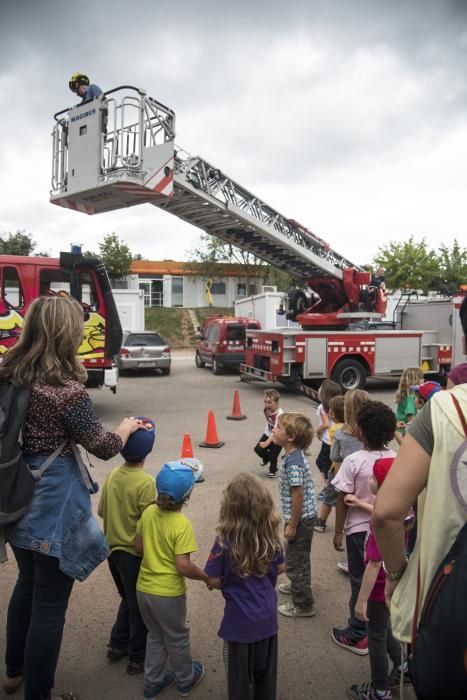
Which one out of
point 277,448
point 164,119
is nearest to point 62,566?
point 277,448

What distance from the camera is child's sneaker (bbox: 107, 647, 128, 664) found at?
118 inches

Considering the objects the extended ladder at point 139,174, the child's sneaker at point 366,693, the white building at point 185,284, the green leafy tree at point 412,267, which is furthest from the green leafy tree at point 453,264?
the child's sneaker at point 366,693

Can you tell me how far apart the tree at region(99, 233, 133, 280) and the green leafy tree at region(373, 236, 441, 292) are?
18517 millimetres

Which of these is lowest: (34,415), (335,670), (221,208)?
(335,670)

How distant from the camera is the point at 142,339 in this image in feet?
57.1

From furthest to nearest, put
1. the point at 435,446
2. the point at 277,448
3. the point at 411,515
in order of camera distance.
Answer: the point at 277,448 < the point at 411,515 < the point at 435,446

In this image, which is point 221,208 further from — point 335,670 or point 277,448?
point 335,670

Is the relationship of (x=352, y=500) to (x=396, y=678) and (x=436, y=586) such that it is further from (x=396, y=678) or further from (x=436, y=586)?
(x=436, y=586)

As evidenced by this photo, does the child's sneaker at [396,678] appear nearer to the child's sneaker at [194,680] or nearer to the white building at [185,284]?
the child's sneaker at [194,680]

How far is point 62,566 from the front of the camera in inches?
91.7

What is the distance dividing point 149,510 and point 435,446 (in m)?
1.59

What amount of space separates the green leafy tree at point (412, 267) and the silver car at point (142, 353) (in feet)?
68.1

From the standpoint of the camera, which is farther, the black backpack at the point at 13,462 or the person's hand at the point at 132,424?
the person's hand at the point at 132,424

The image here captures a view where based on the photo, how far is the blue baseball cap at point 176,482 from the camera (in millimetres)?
2551
